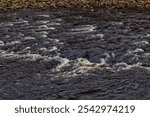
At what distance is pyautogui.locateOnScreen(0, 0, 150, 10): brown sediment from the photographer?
27061 millimetres

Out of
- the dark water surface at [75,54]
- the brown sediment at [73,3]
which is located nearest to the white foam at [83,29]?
the dark water surface at [75,54]

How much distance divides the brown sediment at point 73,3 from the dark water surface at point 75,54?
1062mm

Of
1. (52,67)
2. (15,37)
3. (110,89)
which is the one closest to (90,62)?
(52,67)

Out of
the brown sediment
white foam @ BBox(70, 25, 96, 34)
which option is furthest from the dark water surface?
the brown sediment

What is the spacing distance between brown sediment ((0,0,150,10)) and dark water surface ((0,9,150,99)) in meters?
1.06

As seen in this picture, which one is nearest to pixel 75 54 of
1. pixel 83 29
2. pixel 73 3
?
pixel 83 29

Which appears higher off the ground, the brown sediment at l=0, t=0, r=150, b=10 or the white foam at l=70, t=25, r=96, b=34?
the brown sediment at l=0, t=0, r=150, b=10

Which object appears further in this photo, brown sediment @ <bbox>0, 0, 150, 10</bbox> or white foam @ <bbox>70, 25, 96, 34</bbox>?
brown sediment @ <bbox>0, 0, 150, 10</bbox>

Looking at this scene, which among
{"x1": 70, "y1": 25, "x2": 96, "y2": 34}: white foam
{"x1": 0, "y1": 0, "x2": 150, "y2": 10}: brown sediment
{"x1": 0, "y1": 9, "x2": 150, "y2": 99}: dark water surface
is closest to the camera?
{"x1": 0, "y1": 9, "x2": 150, "y2": 99}: dark water surface

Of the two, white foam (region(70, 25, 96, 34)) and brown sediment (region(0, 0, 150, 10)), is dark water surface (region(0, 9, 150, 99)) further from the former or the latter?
brown sediment (region(0, 0, 150, 10))

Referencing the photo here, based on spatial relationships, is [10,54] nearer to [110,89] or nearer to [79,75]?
[79,75]

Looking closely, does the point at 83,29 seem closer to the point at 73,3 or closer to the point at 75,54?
the point at 75,54

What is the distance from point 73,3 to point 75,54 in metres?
9.50

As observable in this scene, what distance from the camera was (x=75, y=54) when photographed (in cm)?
1920
